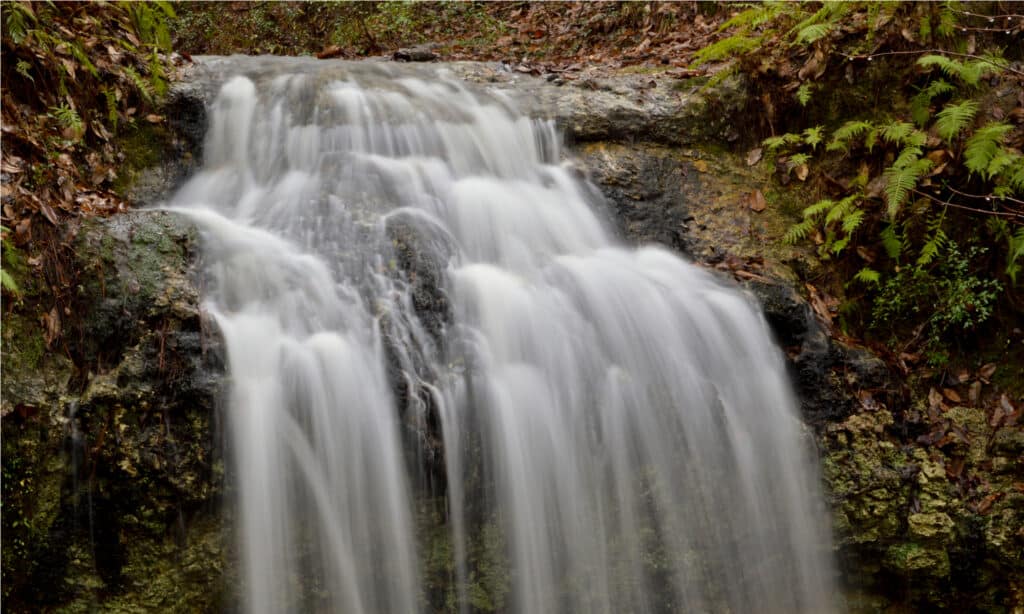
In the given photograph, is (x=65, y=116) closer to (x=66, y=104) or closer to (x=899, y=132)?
(x=66, y=104)

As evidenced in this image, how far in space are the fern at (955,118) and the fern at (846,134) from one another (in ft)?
1.56

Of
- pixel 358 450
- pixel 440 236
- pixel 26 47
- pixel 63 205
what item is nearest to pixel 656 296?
pixel 440 236

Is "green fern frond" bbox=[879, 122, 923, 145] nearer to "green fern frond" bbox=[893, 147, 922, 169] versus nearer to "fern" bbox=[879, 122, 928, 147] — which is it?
"fern" bbox=[879, 122, 928, 147]

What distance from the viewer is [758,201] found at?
18.0 feet

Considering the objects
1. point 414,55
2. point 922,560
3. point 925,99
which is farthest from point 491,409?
point 414,55

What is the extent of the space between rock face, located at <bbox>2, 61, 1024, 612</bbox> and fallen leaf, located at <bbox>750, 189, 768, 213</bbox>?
3cm

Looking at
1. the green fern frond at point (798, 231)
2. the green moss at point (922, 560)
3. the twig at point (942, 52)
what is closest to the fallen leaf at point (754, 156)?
the green fern frond at point (798, 231)

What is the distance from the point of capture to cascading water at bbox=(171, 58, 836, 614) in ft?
11.5

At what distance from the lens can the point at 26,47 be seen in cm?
433

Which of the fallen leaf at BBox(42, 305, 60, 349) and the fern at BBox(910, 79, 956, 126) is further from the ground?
the fern at BBox(910, 79, 956, 126)

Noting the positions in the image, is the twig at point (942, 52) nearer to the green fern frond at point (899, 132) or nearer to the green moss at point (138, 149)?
the green fern frond at point (899, 132)

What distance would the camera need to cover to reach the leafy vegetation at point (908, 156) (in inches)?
188

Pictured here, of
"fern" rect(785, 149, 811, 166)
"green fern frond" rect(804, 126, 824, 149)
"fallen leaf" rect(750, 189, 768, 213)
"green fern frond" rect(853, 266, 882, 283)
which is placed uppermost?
"green fern frond" rect(804, 126, 824, 149)

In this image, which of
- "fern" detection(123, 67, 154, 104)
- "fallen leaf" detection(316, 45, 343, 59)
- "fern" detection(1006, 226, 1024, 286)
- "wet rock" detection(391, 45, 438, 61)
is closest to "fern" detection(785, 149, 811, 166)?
"fern" detection(1006, 226, 1024, 286)
